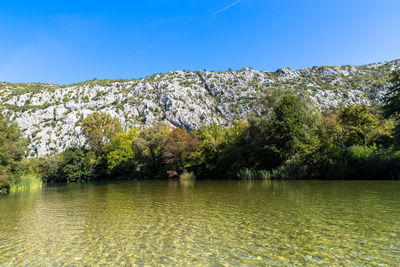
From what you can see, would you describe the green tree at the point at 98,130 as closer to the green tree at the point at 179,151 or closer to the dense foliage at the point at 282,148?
the dense foliage at the point at 282,148

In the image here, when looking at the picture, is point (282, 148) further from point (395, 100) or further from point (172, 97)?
point (172, 97)

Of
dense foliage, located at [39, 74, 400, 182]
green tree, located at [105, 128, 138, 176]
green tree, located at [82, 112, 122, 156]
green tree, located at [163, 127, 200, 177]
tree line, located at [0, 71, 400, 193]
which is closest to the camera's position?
tree line, located at [0, 71, 400, 193]

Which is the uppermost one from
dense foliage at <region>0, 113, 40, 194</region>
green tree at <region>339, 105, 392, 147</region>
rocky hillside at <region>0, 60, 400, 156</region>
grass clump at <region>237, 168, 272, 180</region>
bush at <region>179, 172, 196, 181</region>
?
rocky hillside at <region>0, 60, 400, 156</region>

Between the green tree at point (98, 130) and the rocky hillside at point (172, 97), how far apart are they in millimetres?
22322

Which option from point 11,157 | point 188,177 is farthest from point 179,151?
point 11,157

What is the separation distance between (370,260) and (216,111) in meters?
103

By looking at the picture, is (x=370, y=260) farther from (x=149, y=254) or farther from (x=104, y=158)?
(x=104, y=158)

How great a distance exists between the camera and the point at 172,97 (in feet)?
362

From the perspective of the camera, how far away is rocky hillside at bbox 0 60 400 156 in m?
97.6

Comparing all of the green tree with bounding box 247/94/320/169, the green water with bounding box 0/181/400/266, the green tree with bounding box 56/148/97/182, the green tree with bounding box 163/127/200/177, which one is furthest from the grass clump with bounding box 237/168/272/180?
the green tree with bounding box 56/148/97/182

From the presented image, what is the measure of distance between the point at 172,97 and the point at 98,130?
49.3 metres

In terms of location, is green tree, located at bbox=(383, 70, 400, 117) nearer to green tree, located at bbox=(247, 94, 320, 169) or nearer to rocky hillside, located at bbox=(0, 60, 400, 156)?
green tree, located at bbox=(247, 94, 320, 169)

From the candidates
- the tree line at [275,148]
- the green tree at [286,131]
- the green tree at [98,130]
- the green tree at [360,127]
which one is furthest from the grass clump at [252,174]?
the green tree at [98,130]

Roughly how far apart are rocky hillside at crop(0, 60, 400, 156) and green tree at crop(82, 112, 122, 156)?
22322 mm
